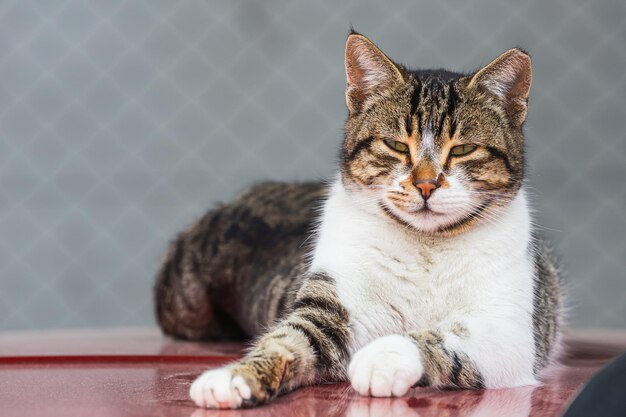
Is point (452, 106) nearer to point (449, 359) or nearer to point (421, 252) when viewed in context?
point (421, 252)

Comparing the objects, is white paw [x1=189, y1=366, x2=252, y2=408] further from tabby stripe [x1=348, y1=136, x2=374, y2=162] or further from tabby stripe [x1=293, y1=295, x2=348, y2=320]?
tabby stripe [x1=348, y1=136, x2=374, y2=162]

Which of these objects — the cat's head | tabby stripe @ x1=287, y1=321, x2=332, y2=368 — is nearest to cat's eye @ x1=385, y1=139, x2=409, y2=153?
the cat's head

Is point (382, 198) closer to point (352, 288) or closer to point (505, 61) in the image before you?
point (352, 288)

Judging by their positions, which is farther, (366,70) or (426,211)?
(366,70)

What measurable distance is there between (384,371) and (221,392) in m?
0.26

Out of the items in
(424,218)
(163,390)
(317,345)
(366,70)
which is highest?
(366,70)

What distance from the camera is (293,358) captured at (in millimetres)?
1482

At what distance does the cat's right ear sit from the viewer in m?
1.79

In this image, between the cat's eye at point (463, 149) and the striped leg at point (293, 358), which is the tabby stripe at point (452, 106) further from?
the striped leg at point (293, 358)

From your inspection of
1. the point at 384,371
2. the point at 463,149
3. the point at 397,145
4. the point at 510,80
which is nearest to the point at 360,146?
the point at 397,145

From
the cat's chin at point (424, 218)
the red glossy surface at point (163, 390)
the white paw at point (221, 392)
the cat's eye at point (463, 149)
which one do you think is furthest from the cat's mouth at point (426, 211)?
the white paw at point (221, 392)

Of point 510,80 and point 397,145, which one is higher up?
point 510,80

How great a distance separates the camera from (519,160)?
5.89 ft

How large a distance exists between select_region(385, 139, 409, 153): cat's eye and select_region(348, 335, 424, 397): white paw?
1.37 ft
